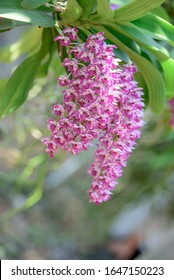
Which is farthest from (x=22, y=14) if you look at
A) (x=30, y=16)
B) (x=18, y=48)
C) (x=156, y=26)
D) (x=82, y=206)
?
(x=82, y=206)

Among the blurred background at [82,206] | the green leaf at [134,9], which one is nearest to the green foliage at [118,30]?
A: the green leaf at [134,9]

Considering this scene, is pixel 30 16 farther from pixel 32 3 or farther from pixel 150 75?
pixel 150 75

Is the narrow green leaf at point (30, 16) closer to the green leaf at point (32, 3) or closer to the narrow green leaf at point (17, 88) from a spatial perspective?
the green leaf at point (32, 3)

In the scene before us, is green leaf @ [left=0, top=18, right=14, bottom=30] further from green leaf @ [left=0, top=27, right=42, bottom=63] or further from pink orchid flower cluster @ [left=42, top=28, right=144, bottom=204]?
green leaf @ [left=0, top=27, right=42, bottom=63]
